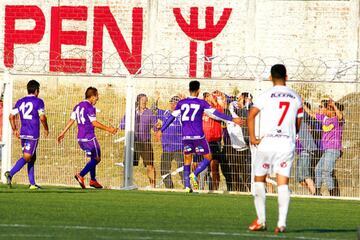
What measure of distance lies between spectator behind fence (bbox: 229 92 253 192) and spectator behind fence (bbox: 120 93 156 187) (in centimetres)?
176

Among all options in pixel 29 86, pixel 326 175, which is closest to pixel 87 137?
pixel 29 86

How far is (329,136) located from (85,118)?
4769mm

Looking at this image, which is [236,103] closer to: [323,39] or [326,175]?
[326,175]

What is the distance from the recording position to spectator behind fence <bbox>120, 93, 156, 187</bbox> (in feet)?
83.8

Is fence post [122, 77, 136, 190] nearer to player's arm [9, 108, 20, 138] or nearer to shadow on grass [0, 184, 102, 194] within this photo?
shadow on grass [0, 184, 102, 194]

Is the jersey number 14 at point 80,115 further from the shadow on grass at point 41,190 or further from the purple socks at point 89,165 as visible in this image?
the shadow on grass at point 41,190

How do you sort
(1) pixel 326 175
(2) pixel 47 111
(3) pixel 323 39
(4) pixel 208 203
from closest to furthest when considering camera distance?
1. (4) pixel 208 203
2. (1) pixel 326 175
3. (2) pixel 47 111
4. (3) pixel 323 39

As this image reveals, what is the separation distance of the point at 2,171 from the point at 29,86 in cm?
354

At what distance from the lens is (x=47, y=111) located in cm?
2628

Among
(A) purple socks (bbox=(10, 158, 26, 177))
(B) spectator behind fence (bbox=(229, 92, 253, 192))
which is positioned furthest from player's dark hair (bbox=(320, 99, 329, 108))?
(A) purple socks (bbox=(10, 158, 26, 177))

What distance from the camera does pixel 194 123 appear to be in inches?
938

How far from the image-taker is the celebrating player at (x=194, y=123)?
77.8 ft

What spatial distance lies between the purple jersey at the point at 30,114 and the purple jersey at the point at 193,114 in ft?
8.52

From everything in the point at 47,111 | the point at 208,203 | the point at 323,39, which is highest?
the point at 323,39
